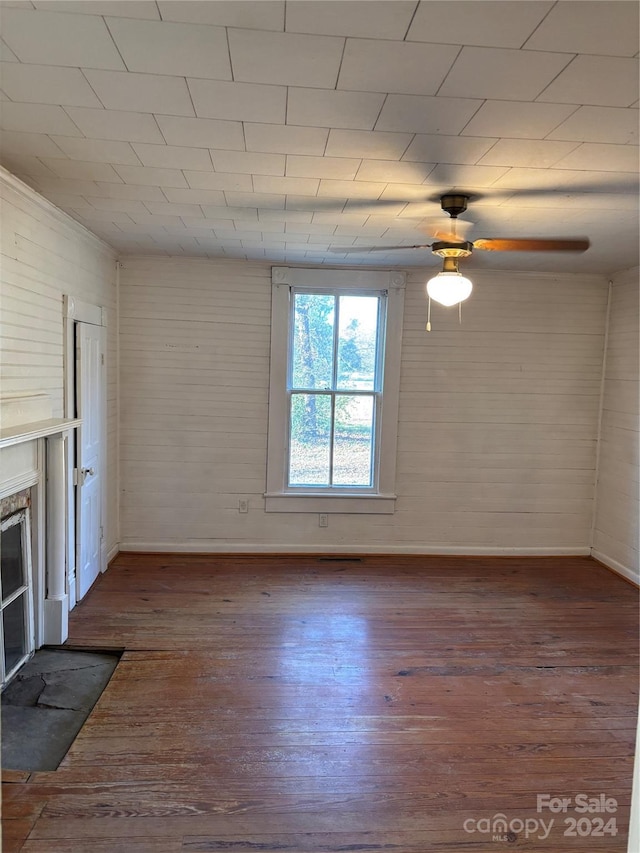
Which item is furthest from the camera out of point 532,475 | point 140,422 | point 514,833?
point 532,475

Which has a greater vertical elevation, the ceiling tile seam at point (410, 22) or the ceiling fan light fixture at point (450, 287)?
the ceiling tile seam at point (410, 22)

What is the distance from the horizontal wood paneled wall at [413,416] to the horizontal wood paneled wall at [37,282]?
891mm

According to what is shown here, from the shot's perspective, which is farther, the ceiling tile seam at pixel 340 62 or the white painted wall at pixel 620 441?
the white painted wall at pixel 620 441

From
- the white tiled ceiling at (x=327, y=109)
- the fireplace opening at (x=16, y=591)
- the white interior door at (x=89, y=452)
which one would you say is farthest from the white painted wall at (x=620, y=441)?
the fireplace opening at (x=16, y=591)

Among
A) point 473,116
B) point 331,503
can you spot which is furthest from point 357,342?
point 473,116

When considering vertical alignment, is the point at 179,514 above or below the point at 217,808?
above

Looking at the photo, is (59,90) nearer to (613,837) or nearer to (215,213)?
(215,213)

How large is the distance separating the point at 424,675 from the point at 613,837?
1.15 m

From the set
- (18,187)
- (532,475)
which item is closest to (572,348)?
(532,475)

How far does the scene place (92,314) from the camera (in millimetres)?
3846

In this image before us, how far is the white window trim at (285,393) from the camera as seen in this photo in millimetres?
4648

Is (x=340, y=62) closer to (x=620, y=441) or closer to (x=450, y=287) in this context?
(x=450, y=287)

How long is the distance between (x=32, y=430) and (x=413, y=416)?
3278mm

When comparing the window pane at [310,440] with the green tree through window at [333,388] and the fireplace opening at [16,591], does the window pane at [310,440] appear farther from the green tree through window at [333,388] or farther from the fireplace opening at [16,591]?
the fireplace opening at [16,591]
